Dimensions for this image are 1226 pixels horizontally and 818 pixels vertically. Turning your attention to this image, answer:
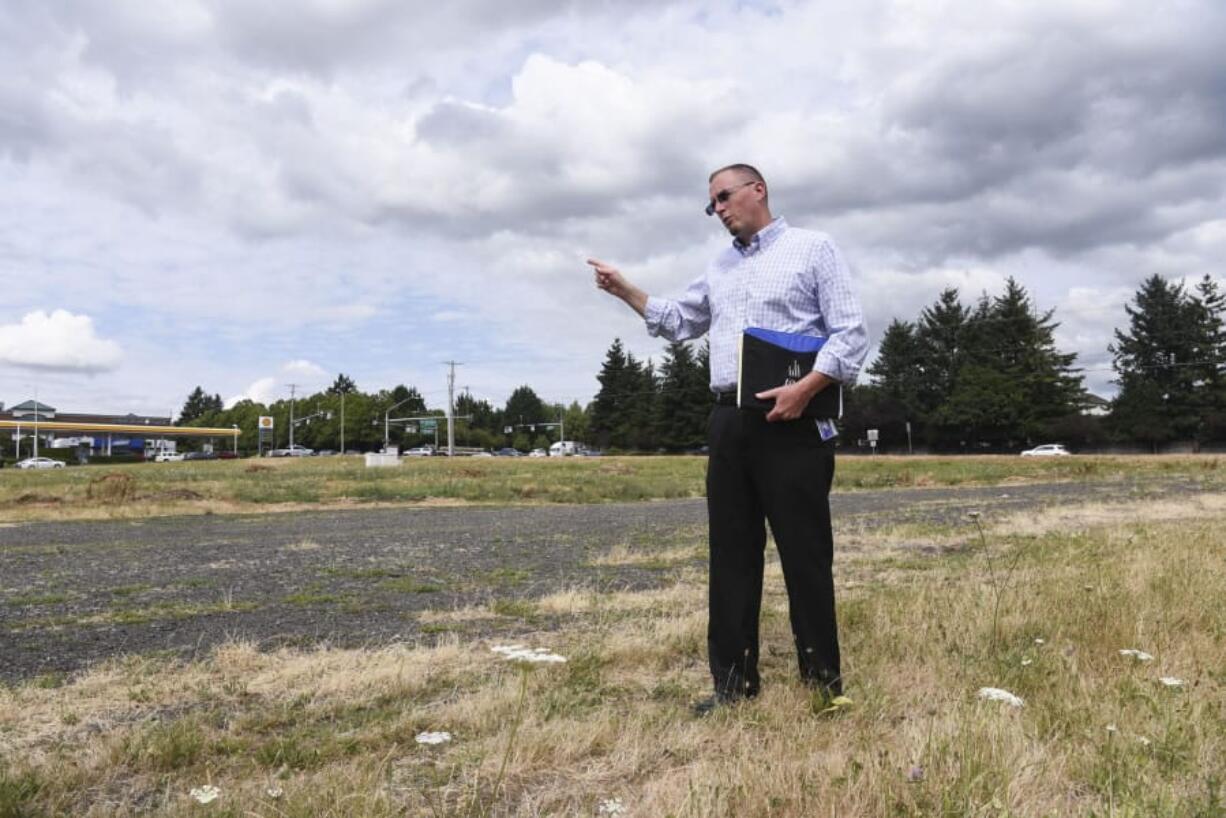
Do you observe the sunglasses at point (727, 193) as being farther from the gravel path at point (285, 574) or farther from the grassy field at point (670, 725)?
the gravel path at point (285, 574)

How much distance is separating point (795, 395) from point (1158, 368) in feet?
252

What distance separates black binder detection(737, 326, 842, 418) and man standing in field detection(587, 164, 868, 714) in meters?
0.04

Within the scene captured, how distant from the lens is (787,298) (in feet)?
9.77

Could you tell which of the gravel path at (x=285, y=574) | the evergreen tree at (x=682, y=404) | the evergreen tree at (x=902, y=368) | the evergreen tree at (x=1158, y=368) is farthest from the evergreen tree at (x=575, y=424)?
the gravel path at (x=285, y=574)

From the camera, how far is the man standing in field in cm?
283

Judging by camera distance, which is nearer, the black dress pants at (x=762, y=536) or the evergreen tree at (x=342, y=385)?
the black dress pants at (x=762, y=536)

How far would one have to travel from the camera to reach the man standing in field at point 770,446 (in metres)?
2.83

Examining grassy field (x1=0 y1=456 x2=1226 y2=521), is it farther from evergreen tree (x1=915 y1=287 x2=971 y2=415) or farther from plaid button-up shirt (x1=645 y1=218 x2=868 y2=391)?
evergreen tree (x1=915 y1=287 x2=971 y2=415)

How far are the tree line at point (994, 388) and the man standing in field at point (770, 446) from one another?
55.6 metres

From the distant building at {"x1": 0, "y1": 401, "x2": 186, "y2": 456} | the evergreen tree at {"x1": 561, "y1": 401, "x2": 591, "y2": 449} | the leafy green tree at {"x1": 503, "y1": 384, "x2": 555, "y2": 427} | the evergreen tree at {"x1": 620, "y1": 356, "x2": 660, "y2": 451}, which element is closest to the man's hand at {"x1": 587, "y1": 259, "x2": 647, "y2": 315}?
the evergreen tree at {"x1": 620, "y1": 356, "x2": 660, "y2": 451}

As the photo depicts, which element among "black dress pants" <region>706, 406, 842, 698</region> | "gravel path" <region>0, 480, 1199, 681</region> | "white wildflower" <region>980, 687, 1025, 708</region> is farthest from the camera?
"gravel path" <region>0, 480, 1199, 681</region>

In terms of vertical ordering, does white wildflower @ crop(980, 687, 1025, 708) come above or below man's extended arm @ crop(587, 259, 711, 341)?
below

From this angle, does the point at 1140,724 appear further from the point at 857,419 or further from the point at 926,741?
the point at 857,419

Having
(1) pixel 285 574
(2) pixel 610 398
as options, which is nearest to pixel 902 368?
(2) pixel 610 398
